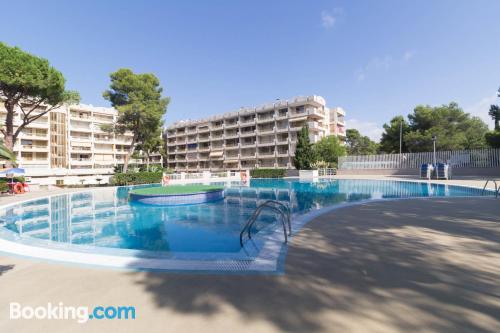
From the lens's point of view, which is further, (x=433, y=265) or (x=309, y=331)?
(x=433, y=265)

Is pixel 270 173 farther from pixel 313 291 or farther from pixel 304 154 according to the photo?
pixel 313 291

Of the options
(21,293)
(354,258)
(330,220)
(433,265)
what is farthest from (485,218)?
(21,293)

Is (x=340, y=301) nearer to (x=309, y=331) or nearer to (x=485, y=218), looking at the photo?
(x=309, y=331)

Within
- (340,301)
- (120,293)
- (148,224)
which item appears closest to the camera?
(340,301)

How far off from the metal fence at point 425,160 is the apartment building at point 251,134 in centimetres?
1087

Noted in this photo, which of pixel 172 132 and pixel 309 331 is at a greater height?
pixel 172 132

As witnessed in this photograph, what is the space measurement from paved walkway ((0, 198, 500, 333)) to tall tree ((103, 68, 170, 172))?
2864cm

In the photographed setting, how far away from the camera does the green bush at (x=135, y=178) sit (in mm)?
29734

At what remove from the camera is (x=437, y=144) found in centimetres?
4112

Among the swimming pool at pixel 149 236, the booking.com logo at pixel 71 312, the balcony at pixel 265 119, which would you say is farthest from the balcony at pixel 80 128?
the booking.com logo at pixel 71 312

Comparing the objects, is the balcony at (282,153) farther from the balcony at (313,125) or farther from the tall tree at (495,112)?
the tall tree at (495,112)

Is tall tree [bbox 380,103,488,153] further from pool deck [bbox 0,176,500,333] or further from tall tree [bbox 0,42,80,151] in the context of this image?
tall tree [bbox 0,42,80,151]

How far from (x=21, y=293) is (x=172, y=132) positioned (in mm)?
77790

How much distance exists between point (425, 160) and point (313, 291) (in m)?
42.0
